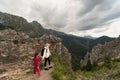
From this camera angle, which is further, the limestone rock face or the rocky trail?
the limestone rock face

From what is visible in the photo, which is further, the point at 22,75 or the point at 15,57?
the point at 15,57

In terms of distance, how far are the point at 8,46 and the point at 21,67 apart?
2.91 meters

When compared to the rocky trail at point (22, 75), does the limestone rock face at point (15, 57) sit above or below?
above

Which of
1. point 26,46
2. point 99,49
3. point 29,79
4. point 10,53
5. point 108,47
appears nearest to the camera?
point 29,79

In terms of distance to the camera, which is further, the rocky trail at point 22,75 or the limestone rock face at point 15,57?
the limestone rock face at point 15,57

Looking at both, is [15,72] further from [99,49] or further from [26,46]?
[99,49]

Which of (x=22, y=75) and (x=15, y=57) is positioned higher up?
(x=15, y=57)

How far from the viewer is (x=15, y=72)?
24.7 metres

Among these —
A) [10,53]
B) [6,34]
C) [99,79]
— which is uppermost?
[6,34]

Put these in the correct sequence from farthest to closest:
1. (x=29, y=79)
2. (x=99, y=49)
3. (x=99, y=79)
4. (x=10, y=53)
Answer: (x=99, y=49) → (x=99, y=79) → (x=10, y=53) → (x=29, y=79)

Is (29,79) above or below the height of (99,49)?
below

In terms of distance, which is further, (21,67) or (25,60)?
(25,60)

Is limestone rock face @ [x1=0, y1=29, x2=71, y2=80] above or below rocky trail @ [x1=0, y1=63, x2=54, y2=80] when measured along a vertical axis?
above

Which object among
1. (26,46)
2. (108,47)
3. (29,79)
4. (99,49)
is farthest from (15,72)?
(99,49)
